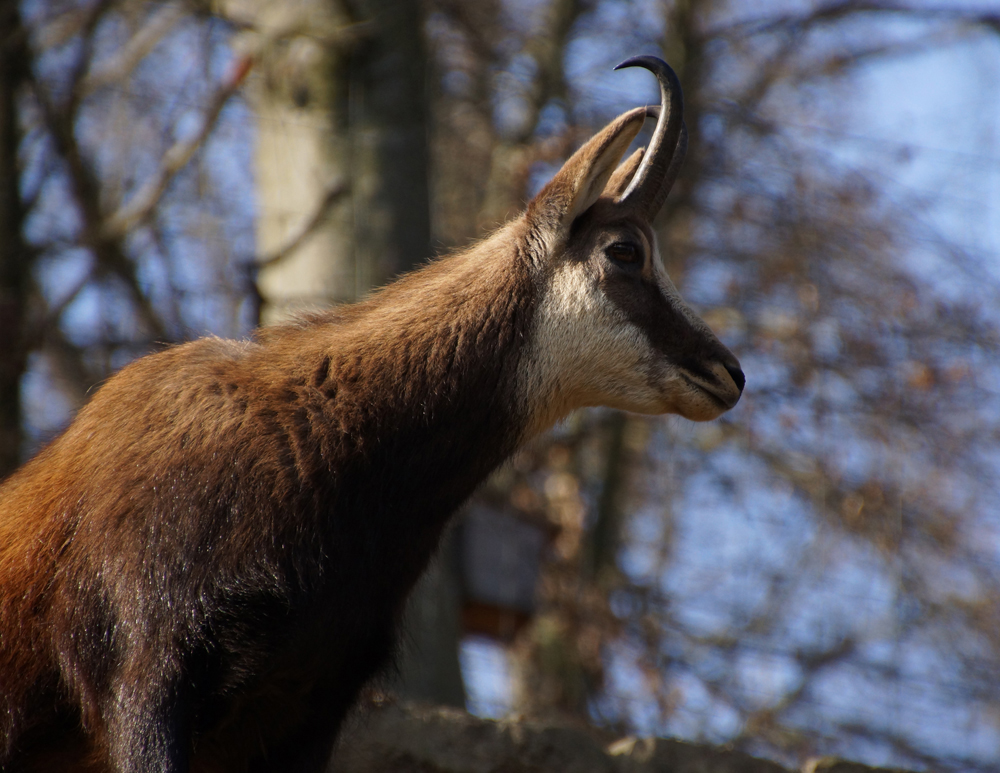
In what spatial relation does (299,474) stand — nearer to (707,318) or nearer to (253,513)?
(253,513)

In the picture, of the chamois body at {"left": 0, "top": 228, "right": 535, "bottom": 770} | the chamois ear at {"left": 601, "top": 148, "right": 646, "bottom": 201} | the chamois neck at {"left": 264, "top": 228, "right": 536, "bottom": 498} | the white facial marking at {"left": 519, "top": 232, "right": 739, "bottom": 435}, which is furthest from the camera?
the chamois ear at {"left": 601, "top": 148, "right": 646, "bottom": 201}

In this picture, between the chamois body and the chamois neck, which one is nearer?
the chamois body

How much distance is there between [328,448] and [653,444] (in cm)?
716

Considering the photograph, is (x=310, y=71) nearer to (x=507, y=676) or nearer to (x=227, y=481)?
(x=227, y=481)

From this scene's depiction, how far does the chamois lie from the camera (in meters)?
3.54

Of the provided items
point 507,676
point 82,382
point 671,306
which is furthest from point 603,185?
point 507,676

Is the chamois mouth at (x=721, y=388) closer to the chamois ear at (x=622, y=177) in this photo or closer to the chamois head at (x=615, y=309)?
the chamois head at (x=615, y=309)

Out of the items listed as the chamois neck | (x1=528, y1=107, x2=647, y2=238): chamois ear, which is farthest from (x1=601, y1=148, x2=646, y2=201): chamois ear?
the chamois neck

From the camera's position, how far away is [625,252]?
14.2ft

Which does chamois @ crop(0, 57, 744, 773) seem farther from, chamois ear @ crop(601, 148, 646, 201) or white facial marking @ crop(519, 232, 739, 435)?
chamois ear @ crop(601, 148, 646, 201)

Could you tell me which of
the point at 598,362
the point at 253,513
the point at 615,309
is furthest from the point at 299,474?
the point at 615,309

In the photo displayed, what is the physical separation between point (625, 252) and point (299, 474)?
1.47 metres

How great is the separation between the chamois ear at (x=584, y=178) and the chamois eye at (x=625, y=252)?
18 cm

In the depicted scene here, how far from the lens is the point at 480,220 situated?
10570 millimetres
